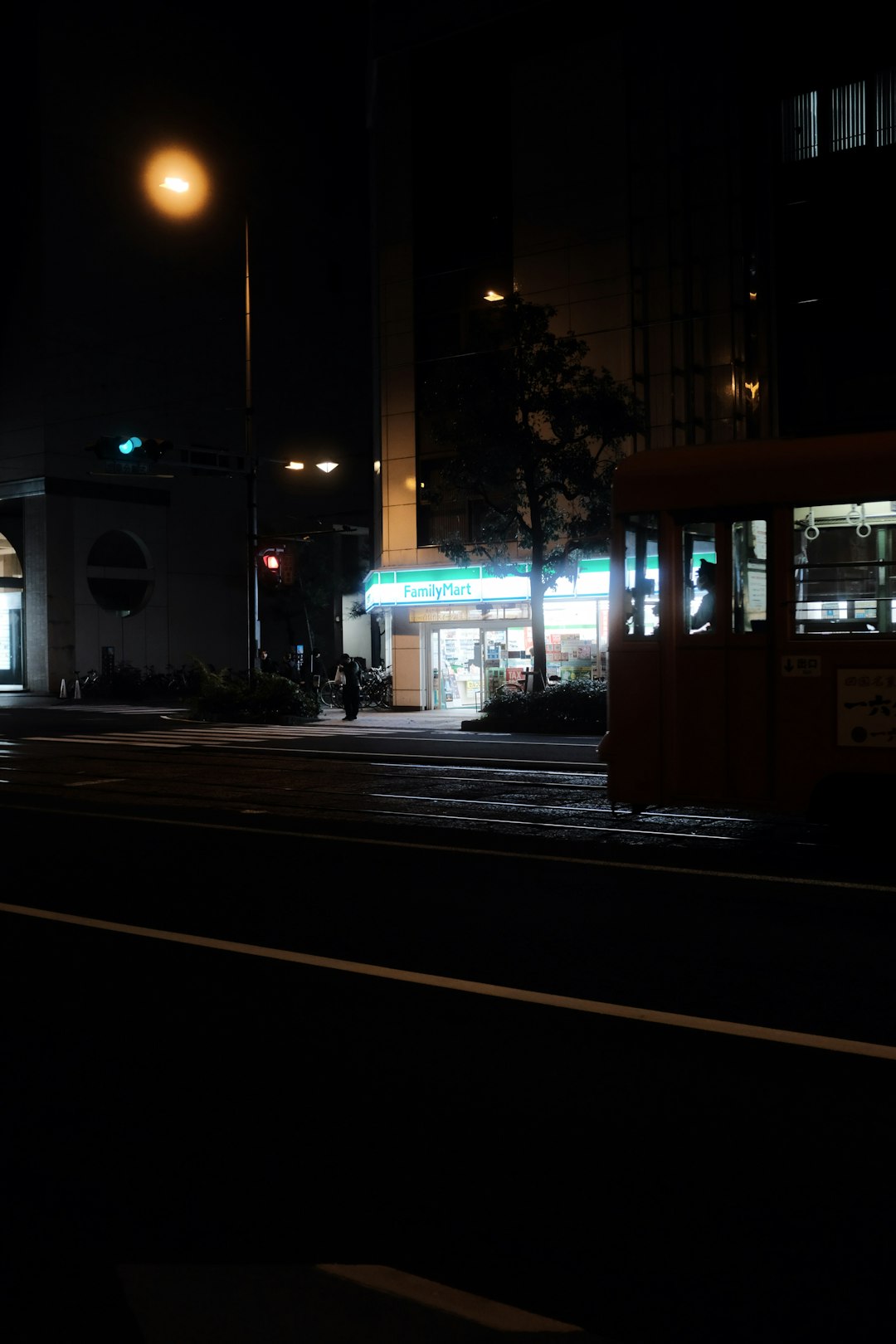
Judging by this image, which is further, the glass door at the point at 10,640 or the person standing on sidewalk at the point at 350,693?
the glass door at the point at 10,640

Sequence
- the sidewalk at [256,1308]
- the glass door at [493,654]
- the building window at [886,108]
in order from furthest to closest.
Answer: the glass door at [493,654] < the building window at [886,108] < the sidewalk at [256,1308]

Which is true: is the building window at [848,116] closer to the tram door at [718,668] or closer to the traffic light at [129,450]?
the traffic light at [129,450]

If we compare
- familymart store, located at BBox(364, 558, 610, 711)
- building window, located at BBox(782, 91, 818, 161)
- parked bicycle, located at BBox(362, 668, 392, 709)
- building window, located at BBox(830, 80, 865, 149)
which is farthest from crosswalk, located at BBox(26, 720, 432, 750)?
building window, located at BBox(830, 80, 865, 149)

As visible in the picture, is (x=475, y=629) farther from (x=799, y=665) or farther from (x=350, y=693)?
(x=799, y=665)

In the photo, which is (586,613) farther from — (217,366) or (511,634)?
(217,366)

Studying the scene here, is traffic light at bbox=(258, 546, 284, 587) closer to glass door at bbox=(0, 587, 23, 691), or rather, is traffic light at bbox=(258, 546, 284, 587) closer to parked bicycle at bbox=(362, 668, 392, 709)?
parked bicycle at bbox=(362, 668, 392, 709)

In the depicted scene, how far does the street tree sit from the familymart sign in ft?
4.60

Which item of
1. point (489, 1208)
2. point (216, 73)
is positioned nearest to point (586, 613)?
point (489, 1208)

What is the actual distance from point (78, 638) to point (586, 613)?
2327 cm

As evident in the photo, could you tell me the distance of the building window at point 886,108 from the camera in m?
26.6

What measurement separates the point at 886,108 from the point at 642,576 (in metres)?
21.5

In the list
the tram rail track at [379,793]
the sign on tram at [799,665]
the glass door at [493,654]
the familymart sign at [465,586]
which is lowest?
the tram rail track at [379,793]

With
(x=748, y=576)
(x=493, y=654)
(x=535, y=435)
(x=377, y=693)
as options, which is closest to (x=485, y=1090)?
(x=748, y=576)

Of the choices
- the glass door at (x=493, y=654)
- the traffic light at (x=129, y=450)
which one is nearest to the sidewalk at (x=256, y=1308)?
the traffic light at (x=129, y=450)
